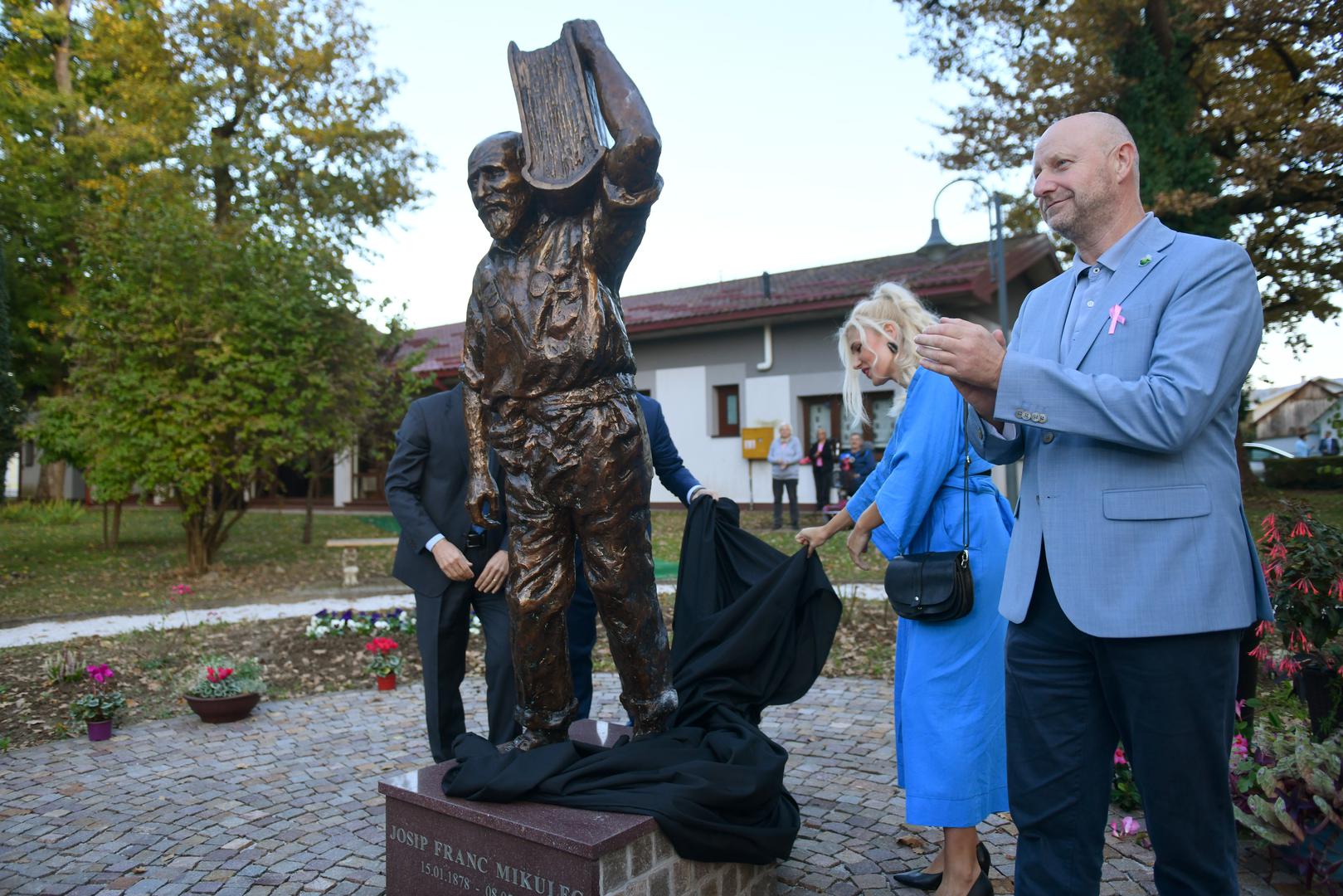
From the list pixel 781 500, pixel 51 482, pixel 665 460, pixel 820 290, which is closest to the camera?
pixel 665 460

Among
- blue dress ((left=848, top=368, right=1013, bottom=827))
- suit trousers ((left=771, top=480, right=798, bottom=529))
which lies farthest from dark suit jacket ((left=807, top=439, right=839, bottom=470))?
blue dress ((left=848, top=368, right=1013, bottom=827))

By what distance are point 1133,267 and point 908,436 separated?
3.96 ft

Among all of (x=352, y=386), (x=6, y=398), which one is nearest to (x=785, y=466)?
(x=352, y=386)

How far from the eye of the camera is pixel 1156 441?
1935 mm

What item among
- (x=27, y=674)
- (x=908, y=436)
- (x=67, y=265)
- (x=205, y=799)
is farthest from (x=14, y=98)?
(x=908, y=436)

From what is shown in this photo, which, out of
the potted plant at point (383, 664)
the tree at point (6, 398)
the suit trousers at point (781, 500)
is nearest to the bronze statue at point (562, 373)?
the potted plant at point (383, 664)

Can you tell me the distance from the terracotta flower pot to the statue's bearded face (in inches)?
157

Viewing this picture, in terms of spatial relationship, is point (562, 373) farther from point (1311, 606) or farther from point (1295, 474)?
point (1295, 474)

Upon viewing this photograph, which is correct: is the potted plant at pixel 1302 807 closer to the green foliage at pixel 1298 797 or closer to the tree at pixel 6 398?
the green foliage at pixel 1298 797

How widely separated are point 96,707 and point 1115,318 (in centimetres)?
585

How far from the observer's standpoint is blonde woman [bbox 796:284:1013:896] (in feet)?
10.5

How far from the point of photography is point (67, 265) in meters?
21.7

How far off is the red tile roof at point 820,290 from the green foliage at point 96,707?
1049 centimetres

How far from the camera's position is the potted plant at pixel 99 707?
17.8 feet
